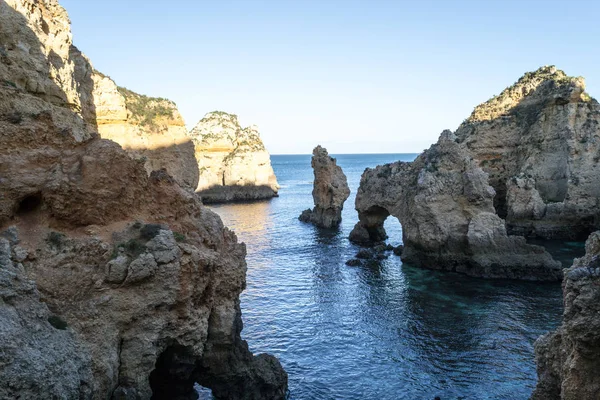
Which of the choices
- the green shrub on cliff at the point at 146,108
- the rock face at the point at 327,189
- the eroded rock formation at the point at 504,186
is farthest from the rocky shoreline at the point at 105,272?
the rock face at the point at 327,189

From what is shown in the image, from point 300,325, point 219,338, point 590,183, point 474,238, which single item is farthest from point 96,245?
point 590,183

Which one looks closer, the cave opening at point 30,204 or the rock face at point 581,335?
the rock face at point 581,335

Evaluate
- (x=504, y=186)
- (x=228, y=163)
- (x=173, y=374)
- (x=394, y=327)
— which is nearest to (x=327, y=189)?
(x=504, y=186)

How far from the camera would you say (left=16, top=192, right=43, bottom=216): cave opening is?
45.3 ft

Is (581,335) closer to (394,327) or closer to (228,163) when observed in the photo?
(394,327)

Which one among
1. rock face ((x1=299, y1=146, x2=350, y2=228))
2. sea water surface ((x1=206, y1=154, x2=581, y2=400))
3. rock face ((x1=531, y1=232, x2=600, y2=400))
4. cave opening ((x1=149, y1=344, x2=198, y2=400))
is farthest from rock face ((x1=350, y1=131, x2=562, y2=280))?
cave opening ((x1=149, y1=344, x2=198, y2=400))

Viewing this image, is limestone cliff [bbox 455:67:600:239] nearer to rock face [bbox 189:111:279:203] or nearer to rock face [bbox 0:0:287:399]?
rock face [bbox 0:0:287:399]

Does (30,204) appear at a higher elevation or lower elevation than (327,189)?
higher

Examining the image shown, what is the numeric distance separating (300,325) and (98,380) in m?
18.5

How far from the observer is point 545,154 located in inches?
2157

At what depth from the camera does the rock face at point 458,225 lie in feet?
123

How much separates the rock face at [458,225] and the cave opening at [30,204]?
32365mm

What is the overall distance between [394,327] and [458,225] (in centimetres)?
1429

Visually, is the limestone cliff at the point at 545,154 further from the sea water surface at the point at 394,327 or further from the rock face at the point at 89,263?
the rock face at the point at 89,263
